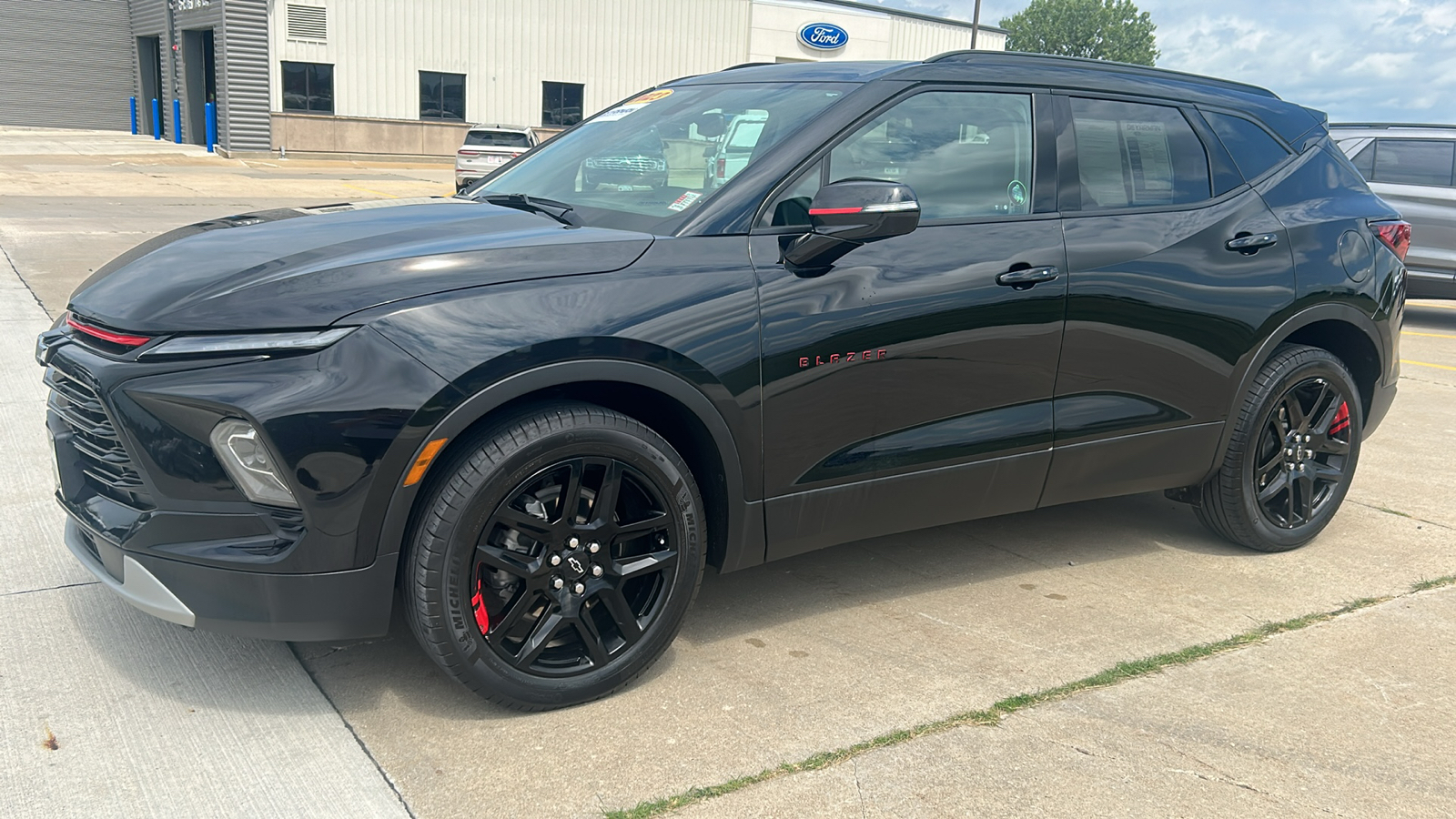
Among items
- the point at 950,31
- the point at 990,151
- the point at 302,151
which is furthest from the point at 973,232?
the point at 950,31

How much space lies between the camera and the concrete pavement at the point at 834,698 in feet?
8.98

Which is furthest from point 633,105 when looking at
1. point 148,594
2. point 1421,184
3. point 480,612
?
point 1421,184

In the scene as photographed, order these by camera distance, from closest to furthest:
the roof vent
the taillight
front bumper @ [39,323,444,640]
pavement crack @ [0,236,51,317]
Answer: front bumper @ [39,323,444,640] → the taillight → pavement crack @ [0,236,51,317] → the roof vent

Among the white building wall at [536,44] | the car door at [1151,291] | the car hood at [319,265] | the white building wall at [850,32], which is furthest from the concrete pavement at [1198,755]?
the white building wall at [850,32]

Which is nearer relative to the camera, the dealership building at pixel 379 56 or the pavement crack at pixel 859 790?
the pavement crack at pixel 859 790

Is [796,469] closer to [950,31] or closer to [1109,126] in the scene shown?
[1109,126]

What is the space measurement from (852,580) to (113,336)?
2.53 m

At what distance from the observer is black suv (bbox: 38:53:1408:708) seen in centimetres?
273

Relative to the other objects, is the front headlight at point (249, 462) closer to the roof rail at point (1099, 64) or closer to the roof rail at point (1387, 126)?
the roof rail at point (1099, 64)

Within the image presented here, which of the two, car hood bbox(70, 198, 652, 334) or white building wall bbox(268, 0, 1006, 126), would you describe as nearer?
car hood bbox(70, 198, 652, 334)

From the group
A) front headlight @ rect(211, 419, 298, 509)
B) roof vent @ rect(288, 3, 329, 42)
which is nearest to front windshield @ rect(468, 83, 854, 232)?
front headlight @ rect(211, 419, 298, 509)

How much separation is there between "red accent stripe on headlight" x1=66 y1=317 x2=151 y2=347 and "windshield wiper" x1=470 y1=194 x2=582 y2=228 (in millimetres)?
1191

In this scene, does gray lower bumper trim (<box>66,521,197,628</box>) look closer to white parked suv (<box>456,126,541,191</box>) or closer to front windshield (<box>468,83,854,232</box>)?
front windshield (<box>468,83,854,232</box>)

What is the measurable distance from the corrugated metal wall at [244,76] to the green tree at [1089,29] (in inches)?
3118
